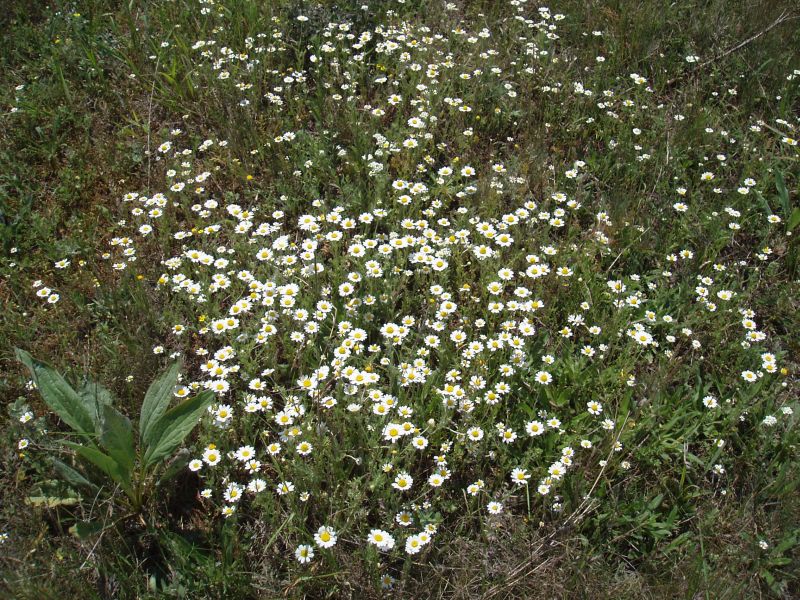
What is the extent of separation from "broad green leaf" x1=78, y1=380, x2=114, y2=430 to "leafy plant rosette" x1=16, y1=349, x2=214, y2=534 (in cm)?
1

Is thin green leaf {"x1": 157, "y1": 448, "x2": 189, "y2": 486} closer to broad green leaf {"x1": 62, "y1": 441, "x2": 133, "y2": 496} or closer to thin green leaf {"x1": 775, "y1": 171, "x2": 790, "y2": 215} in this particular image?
broad green leaf {"x1": 62, "y1": 441, "x2": 133, "y2": 496}

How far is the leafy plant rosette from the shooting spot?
2.66 m

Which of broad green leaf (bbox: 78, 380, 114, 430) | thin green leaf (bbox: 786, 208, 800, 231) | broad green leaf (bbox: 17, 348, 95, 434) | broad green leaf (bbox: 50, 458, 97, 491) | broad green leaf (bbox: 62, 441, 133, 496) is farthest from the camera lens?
thin green leaf (bbox: 786, 208, 800, 231)

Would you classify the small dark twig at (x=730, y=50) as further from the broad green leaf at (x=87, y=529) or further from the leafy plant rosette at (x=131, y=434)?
the broad green leaf at (x=87, y=529)

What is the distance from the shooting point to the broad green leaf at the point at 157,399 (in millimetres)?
2795

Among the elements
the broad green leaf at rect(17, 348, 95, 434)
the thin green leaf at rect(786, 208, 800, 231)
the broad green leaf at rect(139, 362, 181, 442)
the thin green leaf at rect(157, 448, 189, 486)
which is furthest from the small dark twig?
the broad green leaf at rect(17, 348, 95, 434)

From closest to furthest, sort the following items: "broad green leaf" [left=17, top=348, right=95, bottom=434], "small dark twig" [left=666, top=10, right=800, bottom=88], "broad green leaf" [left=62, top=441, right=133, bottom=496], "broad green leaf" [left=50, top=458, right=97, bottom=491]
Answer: "broad green leaf" [left=62, top=441, right=133, bottom=496]
"broad green leaf" [left=50, top=458, right=97, bottom=491]
"broad green leaf" [left=17, top=348, right=95, bottom=434]
"small dark twig" [left=666, top=10, right=800, bottom=88]

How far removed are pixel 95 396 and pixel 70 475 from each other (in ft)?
1.21

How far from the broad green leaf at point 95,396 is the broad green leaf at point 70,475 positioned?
24 centimetres

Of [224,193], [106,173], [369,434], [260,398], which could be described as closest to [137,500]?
[260,398]

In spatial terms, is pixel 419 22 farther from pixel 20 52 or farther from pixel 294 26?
pixel 20 52

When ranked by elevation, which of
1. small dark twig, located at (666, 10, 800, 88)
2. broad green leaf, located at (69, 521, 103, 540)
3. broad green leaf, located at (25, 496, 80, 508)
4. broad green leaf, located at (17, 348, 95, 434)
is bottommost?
broad green leaf, located at (69, 521, 103, 540)

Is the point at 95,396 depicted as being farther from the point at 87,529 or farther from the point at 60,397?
the point at 87,529

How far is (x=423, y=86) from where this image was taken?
462cm
